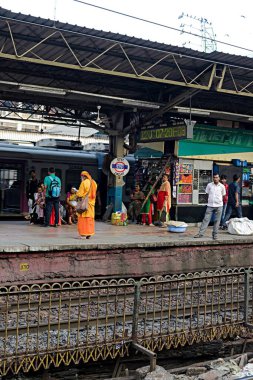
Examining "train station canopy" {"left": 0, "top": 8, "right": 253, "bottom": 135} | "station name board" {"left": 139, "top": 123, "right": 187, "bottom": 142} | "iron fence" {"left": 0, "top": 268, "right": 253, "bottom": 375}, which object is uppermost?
"train station canopy" {"left": 0, "top": 8, "right": 253, "bottom": 135}

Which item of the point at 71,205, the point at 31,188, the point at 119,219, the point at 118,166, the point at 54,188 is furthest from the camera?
the point at 118,166

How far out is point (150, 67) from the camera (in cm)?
1153

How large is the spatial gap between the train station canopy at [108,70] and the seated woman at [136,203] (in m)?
2.25

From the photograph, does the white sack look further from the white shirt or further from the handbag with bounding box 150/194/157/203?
the handbag with bounding box 150/194/157/203

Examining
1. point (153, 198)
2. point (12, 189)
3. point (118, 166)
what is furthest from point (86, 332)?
point (12, 189)

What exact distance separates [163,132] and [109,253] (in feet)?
18.8

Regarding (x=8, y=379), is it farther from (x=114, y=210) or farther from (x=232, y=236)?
(x=114, y=210)

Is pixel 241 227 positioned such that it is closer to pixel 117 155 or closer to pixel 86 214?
pixel 117 155

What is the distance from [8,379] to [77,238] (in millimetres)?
5289

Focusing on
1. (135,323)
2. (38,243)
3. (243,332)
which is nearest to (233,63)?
(38,243)

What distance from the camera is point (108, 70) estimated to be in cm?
1197

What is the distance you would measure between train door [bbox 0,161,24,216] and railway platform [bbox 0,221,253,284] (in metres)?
2.89

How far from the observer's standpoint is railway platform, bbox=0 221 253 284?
8.79m

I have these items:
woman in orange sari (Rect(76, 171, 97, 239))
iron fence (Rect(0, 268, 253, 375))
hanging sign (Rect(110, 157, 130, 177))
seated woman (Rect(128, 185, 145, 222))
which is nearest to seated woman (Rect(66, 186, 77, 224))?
hanging sign (Rect(110, 157, 130, 177))
